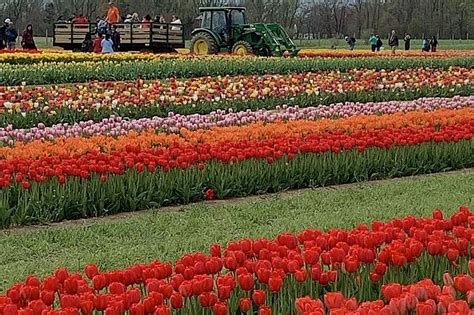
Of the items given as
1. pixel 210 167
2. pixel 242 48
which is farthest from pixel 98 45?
pixel 210 167

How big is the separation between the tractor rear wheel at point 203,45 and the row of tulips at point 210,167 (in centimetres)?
2059

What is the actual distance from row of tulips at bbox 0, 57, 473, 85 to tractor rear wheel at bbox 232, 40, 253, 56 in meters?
5.40

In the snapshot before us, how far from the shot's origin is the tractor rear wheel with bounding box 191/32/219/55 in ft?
101

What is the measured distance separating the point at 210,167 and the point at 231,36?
23.8 meters

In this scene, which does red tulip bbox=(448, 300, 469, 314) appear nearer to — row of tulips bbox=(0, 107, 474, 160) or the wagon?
row of tulips bbox=(0, 107, 474, 160)

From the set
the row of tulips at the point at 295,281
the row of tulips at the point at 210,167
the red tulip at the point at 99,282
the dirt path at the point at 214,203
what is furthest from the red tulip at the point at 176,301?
the row of tulips at the point at 210,167

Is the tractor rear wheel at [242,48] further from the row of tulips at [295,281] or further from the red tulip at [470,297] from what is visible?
the red tulip at [470,297]

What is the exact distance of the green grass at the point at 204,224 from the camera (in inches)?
238

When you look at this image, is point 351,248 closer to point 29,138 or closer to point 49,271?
point 49,271

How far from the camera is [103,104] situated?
14508mm

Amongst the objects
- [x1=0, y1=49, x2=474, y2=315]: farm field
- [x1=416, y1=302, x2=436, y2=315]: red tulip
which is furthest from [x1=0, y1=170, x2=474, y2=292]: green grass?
[x1=416, y1=302, x2=436, y2=315]: red tulip

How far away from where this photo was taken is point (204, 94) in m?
16.0

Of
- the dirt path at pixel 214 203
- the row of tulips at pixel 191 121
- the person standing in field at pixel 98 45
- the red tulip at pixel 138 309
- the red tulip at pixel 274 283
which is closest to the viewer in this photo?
the red tulip at pixel 138 309

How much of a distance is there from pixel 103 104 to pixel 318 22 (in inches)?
3133
